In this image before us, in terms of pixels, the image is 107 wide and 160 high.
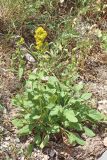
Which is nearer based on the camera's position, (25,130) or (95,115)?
(25,130)

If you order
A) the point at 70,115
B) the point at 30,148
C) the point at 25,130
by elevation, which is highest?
the point at 70,115

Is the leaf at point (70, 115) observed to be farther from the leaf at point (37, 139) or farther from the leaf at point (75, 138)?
the leaf at point (37, 139)

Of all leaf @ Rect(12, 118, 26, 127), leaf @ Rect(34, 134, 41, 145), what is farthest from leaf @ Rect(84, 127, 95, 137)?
leaf @ Rect(12, 118, 26, 127)

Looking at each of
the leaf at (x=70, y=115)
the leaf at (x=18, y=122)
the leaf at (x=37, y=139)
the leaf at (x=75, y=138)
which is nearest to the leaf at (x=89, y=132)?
the leaf at (x=75, y=138)

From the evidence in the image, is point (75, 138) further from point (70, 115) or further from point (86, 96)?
point (86, 96)

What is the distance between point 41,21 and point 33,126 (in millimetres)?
1309

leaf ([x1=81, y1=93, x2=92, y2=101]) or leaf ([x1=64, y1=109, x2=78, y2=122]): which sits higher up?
leaf ([x1=81, y1=93, x2=92, y2=101])

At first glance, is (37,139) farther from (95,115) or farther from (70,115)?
(95,115)

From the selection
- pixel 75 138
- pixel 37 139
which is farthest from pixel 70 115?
pixel 37 139

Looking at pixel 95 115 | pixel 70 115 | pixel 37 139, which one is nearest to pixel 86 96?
pixel 95 115

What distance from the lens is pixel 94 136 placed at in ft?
11.3

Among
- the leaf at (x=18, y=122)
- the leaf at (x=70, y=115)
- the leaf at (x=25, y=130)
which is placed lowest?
the leaf at (x=25, y=130)

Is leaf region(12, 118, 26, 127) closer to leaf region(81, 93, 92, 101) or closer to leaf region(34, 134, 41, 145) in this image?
leaf region(34, 134, 41, 145)

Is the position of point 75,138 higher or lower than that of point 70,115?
lower
